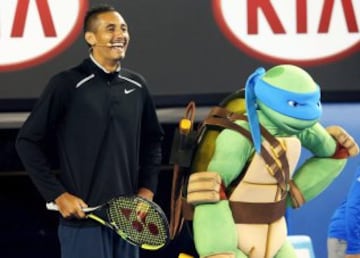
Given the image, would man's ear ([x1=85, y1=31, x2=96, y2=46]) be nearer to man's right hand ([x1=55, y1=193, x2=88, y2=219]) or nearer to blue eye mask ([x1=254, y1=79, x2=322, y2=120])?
man's right hand ([x1=55, y1=193, x2=88, y2=219])

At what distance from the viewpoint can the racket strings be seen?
3.18 m

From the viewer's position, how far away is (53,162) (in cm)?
448

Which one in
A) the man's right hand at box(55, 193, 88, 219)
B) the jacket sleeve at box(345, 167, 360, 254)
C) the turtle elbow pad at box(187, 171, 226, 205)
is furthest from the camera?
the jacket sleeve at box(345, 167, 360, 254)

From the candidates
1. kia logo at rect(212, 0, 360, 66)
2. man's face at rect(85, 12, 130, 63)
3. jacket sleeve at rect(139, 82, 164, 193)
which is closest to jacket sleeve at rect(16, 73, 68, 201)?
man's face at rect(85, 12, 130, 63)

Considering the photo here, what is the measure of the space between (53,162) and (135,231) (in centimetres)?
137

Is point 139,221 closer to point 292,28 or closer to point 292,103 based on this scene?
point 292,103

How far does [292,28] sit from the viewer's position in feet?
13.9

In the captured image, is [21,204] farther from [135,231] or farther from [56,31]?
[135,231]

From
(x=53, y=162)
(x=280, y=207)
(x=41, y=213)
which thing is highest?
(x=280, y=207)

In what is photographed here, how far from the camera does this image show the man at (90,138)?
3.22 meters

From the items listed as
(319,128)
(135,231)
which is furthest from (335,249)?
(135,231)

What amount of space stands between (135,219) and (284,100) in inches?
26.4

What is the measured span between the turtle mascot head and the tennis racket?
46 centimetres

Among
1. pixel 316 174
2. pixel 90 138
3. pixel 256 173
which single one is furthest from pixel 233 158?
pixel 90 138
